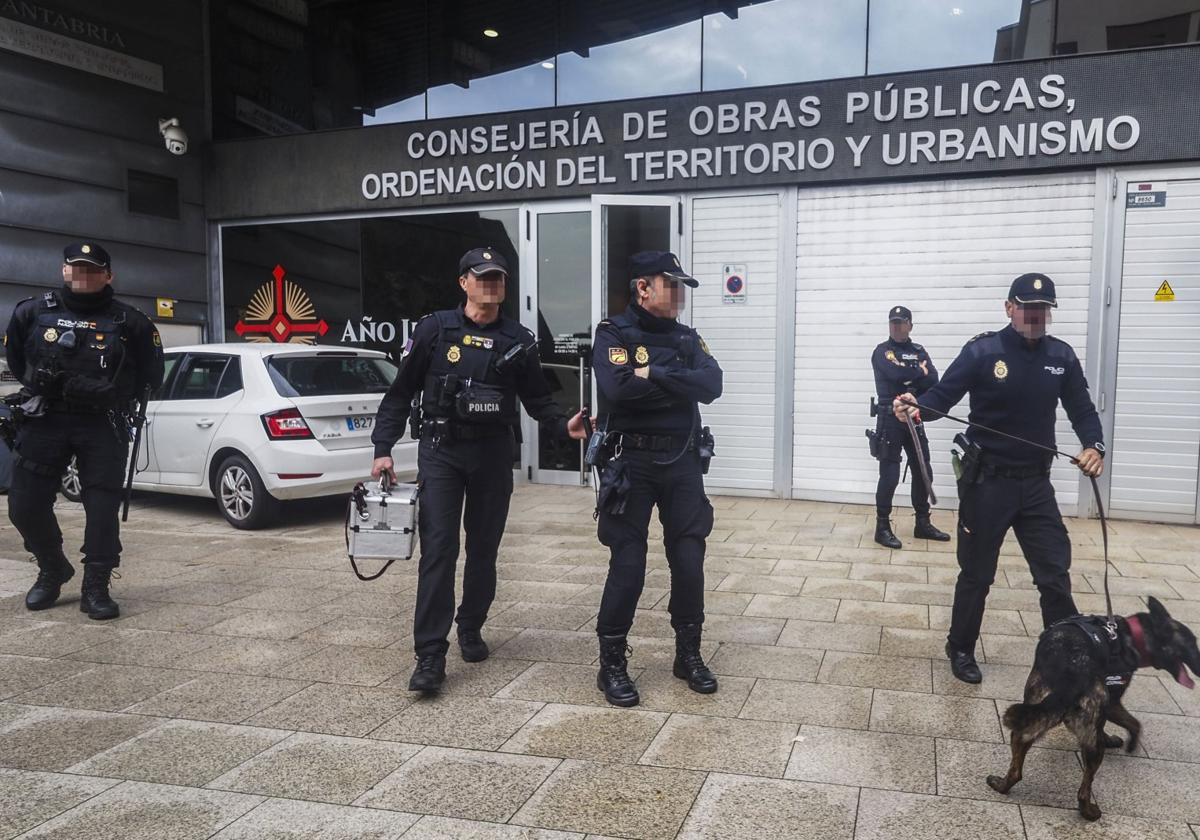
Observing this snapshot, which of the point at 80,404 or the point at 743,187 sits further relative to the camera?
the point at 743,187

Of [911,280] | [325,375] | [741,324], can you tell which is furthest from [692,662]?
[911,280]

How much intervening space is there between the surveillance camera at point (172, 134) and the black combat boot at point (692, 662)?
9.76 m

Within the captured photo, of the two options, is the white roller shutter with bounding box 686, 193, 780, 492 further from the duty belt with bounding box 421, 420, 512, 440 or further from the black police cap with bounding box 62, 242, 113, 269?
the black police cap with bounding box 62, 242, 113, 269

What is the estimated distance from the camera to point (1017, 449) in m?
4.08

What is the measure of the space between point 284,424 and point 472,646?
378 cm

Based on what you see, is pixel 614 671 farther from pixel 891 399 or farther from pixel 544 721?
pixel 891 399

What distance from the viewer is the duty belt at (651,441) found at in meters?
4.01

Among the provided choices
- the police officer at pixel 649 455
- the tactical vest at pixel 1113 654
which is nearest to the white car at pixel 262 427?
the police officer at pixel 649 455

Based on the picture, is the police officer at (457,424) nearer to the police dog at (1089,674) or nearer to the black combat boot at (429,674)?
the black combat boot at (429,674)

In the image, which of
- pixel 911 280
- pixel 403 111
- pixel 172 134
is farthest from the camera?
pixel 172 134

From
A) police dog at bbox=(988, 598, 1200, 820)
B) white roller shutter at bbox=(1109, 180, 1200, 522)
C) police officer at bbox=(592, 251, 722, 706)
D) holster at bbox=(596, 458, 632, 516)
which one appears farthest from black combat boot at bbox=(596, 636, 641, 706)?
white roller shutter at bbox=(1109, 180, 1200, 522)

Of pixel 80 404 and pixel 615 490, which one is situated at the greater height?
pixel 80 404

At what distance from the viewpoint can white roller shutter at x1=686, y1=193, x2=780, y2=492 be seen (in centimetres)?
934

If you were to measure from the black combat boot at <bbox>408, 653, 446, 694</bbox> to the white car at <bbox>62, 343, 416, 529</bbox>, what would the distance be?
3922 mm
